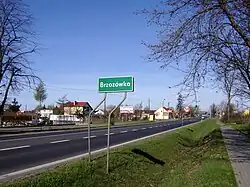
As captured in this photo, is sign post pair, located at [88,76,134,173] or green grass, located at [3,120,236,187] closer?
green grass, located at [3,120,236,187]

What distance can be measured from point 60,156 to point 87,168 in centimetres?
447

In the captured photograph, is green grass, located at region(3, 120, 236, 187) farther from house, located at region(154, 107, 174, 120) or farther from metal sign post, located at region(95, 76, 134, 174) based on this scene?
house, located at region(154, 107, 174, 120)

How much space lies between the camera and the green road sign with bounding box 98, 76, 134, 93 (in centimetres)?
1023

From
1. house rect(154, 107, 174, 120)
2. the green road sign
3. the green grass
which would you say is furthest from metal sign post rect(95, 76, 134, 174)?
house rect(154, 107, 174, 120)

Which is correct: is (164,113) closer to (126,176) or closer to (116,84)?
(126,176)

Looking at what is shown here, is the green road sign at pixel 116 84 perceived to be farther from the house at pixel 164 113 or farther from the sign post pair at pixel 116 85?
the house at pixel 164 113

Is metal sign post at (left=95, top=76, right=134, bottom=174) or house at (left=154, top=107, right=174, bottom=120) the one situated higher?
house at (left=154, top=107, right=174, bottom=120)

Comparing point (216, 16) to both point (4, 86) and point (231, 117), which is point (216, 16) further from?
point (231, 117)

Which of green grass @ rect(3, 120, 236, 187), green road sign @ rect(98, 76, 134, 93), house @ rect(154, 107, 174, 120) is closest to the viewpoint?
green grass @ rect(3, 120, 236, 187)

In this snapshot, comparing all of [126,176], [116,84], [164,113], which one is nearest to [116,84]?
[116,84]

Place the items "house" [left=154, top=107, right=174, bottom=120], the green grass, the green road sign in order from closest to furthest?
1. the green grass
2. the green road sign
3. "house" [left=154, top=107, right=174, bottom=120]

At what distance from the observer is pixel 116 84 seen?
1042 centimetres

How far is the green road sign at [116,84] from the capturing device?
33.6ft

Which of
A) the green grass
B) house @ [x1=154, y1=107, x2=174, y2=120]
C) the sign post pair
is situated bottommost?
the green grass
